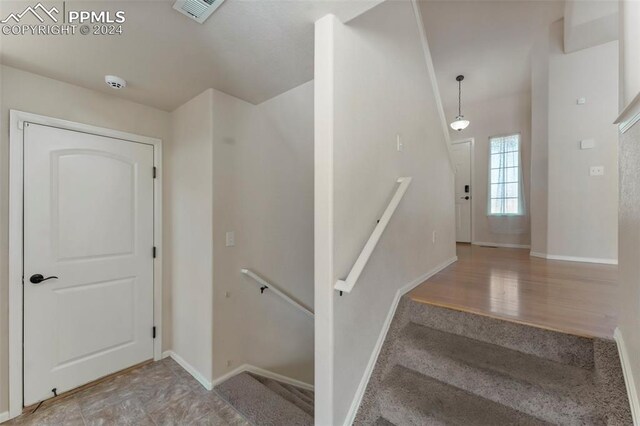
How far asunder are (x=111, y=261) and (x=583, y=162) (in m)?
5.60

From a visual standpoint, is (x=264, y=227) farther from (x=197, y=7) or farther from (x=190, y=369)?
Answer: (x=197, y=7)

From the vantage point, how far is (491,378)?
1.39m

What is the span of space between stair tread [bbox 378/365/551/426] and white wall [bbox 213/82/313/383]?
1479 millimetres

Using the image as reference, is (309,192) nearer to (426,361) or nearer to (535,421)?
(426,361)

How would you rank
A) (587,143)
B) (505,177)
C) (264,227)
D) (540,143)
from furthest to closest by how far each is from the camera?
(505,177) < (540,143) < (587,143) < (264,227)

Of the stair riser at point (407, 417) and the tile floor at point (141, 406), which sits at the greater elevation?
the stair riser at point (407, 417)

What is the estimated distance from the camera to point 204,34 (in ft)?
5.28

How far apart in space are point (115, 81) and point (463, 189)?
5.97 metres

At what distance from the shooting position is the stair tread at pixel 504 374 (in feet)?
4.02

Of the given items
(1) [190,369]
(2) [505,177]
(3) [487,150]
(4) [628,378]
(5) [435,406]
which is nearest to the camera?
(4) [628,378]

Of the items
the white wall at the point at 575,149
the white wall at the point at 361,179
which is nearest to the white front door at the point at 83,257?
the white wall at the point at 361,179

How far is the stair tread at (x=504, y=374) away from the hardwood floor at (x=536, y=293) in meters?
0.22

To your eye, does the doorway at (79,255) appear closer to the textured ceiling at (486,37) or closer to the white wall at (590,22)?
the textured ceiling at (486,37)

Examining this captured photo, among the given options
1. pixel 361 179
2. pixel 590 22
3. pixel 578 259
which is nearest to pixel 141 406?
pixel 361 179
